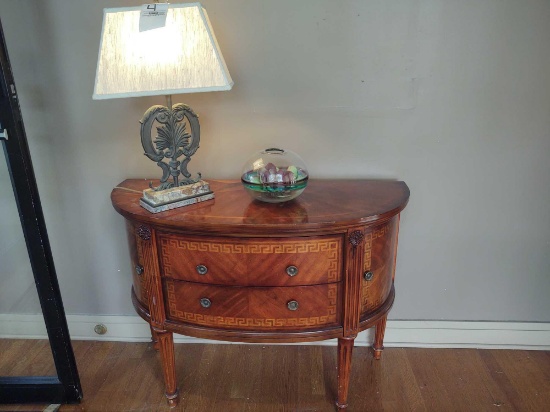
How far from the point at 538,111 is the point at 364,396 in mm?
1314

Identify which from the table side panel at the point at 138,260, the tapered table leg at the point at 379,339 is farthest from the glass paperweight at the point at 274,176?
the tapered table leg at the point at 379,339

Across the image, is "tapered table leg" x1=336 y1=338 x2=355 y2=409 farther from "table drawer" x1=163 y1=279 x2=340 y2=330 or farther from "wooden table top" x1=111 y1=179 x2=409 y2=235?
"wooden table top" x1=111 y1=179 x2=409 y2=235

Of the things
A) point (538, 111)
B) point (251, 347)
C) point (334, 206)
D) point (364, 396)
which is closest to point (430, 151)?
point (538, 111)

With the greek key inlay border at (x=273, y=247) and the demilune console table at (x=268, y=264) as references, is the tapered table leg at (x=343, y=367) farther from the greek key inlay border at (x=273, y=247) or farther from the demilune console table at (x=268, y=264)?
the greek key inlay border at (x=273, y=247)

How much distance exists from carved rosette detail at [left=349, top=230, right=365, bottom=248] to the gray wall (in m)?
0.46

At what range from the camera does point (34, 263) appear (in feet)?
5.31

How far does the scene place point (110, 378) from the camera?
1.92m

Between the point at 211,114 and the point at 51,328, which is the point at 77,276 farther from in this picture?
the point at 211,114

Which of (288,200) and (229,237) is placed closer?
(229,237)

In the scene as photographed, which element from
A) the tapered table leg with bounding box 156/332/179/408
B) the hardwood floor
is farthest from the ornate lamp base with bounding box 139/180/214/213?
the hardwood floor

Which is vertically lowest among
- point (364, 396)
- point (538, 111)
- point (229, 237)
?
point (364, 396)

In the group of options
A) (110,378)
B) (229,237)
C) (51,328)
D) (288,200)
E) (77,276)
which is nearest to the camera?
(229,237)

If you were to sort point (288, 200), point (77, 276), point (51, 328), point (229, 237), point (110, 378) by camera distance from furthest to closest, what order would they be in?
point (77, 276) < point (110, 378) < point (51, 328) < point (288, 200) < point (229, 237)

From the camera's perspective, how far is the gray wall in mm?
1670
